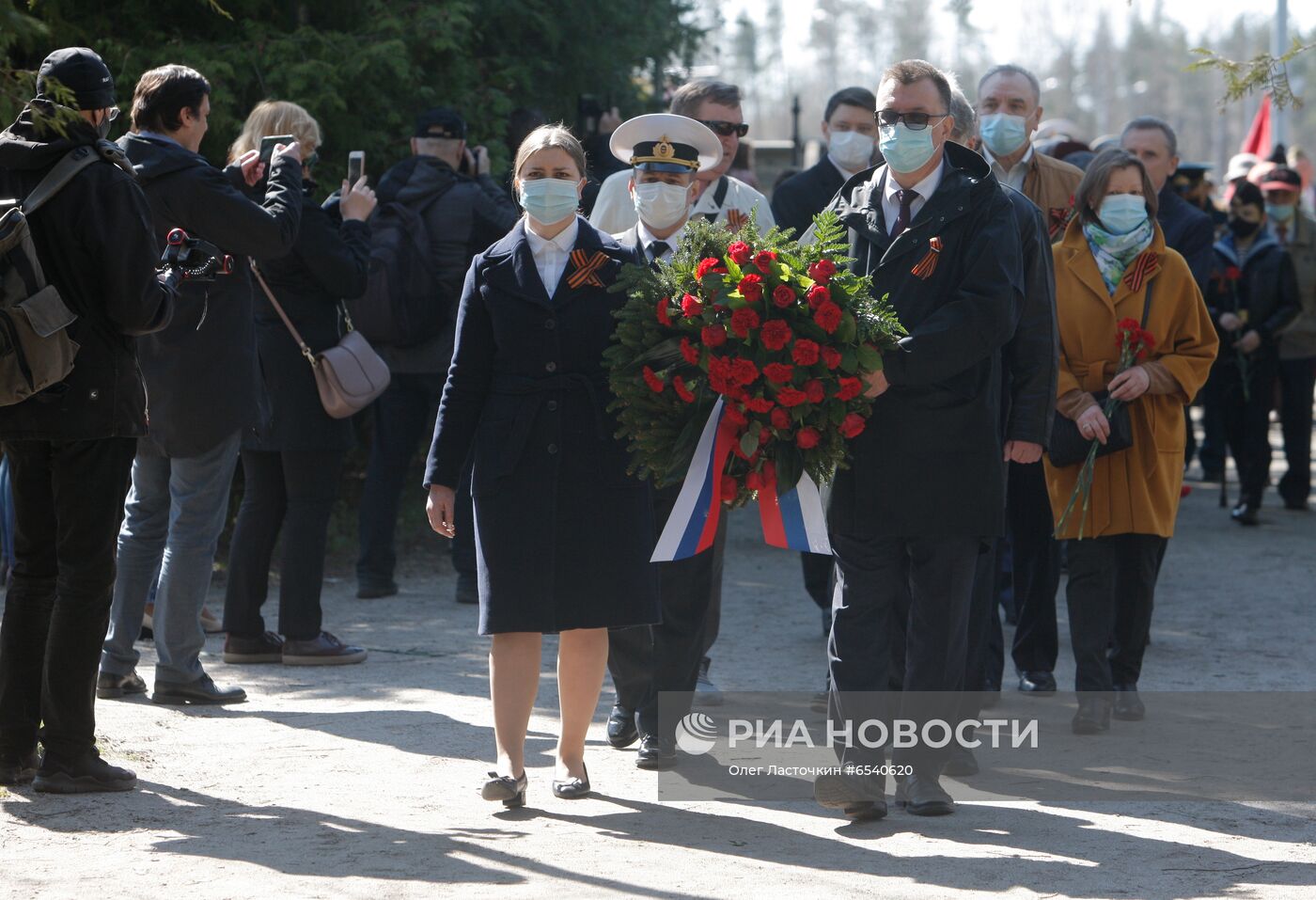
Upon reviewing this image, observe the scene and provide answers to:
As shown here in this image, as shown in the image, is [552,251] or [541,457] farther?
[552,251]

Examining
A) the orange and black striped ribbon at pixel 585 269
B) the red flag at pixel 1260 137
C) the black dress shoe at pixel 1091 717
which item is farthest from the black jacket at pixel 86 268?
the red flag at pixel 1260 137

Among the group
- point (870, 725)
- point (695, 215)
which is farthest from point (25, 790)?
point (695, 215)

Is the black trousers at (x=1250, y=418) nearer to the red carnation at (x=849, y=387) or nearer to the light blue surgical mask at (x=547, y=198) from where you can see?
the red carnation at (x=849, y=387)

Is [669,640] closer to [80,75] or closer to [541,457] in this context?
[541,457]

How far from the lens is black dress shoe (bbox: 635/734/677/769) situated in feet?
19.2

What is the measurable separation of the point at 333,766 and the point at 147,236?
1.79m

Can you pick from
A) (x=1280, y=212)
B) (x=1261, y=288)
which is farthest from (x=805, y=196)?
(x=1280, y=212)

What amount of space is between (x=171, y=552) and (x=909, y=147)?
319cm

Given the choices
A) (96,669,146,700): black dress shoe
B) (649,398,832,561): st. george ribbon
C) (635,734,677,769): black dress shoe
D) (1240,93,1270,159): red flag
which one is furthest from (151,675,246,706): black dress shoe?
(1240,93,1270,159): red flag

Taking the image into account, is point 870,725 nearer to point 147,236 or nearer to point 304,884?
point 304,884

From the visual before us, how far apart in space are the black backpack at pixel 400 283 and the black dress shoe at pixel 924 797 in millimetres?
4355

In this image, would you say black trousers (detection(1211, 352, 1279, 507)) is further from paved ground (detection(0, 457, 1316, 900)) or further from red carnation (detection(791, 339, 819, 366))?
red carnation (detection(791, 339, 819, 366))

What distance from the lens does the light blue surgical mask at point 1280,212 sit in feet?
40.0

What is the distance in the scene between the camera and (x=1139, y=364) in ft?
21.6
